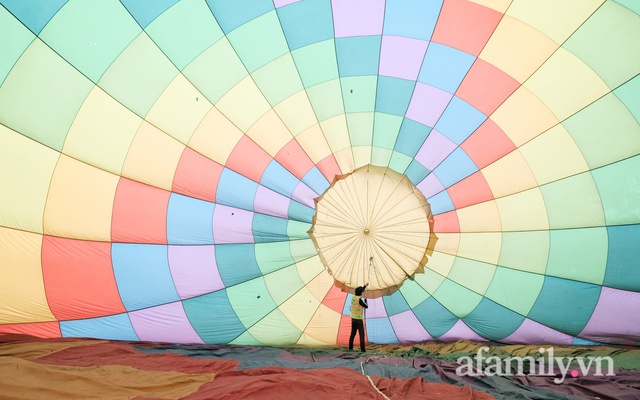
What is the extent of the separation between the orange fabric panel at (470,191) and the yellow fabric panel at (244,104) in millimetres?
1935

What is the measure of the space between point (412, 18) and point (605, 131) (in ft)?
6.14

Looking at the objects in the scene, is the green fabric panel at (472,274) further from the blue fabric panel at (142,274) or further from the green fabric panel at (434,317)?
the blue fabric panel at (142,274)

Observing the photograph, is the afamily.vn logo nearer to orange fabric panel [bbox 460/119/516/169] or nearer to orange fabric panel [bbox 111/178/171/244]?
orange fabric panel [bbox 460/119/516/169]

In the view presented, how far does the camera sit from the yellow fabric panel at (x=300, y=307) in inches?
162

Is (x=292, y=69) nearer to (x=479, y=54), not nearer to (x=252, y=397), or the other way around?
(x=479, y=54)

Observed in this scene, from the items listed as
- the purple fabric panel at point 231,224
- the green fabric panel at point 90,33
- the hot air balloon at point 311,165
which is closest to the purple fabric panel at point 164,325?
the hot air balloon at point 311,165

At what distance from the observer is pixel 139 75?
345cm

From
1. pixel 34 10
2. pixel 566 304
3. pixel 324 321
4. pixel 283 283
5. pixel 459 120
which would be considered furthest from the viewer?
pixel 324 321

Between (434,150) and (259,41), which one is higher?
(259,41)

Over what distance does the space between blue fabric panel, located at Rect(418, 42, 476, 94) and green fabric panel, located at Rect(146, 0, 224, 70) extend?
1.75 m

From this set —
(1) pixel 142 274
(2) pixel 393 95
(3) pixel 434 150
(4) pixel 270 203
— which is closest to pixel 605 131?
(3) pixel 434 150

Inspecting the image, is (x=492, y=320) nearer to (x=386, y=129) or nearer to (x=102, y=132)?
(x=386, y=129)

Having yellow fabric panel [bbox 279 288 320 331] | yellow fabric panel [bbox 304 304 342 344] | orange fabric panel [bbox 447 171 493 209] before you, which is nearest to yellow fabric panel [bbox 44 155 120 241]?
yellow fabric panel [bbox 279 288 320 331]

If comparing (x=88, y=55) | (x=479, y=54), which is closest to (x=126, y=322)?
(x=88, y=55)
